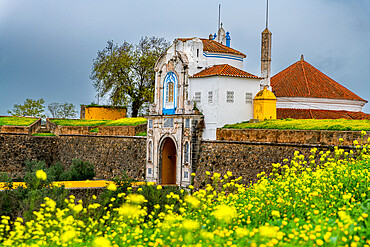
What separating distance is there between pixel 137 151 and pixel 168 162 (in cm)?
190

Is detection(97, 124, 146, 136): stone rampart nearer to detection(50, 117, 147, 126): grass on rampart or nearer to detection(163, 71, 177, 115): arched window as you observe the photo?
detection(50, 117, 147, 126): grass on rampart

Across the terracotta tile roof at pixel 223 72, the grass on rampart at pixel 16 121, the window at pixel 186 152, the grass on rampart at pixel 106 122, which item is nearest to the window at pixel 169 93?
the terracotta tile roof at pixel 223 72

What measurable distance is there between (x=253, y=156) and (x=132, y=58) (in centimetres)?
2060

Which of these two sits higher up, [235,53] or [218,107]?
[235,53]

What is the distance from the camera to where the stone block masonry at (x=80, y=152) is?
82.8ft

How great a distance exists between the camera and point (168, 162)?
2405 cm

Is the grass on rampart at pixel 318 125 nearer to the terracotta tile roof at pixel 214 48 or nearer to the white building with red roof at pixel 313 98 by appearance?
the terracotta tile roof at pixel 214 48

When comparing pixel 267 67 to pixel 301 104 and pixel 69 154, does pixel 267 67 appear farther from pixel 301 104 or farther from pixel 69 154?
pixel 69 154

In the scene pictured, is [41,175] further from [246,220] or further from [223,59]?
[223,59]

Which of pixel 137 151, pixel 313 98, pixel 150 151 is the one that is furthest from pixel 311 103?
pixel 137 151

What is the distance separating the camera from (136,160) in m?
25.0

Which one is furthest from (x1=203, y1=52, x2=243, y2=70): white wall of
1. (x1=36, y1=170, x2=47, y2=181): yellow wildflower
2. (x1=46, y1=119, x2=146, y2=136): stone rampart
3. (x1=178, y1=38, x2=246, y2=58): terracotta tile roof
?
(x1=36, y1=170, x2=47, y2=181): yellow wildflower

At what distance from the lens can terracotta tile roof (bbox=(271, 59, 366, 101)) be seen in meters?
25.7

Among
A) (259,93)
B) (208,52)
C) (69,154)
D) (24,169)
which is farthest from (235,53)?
(24,169)
